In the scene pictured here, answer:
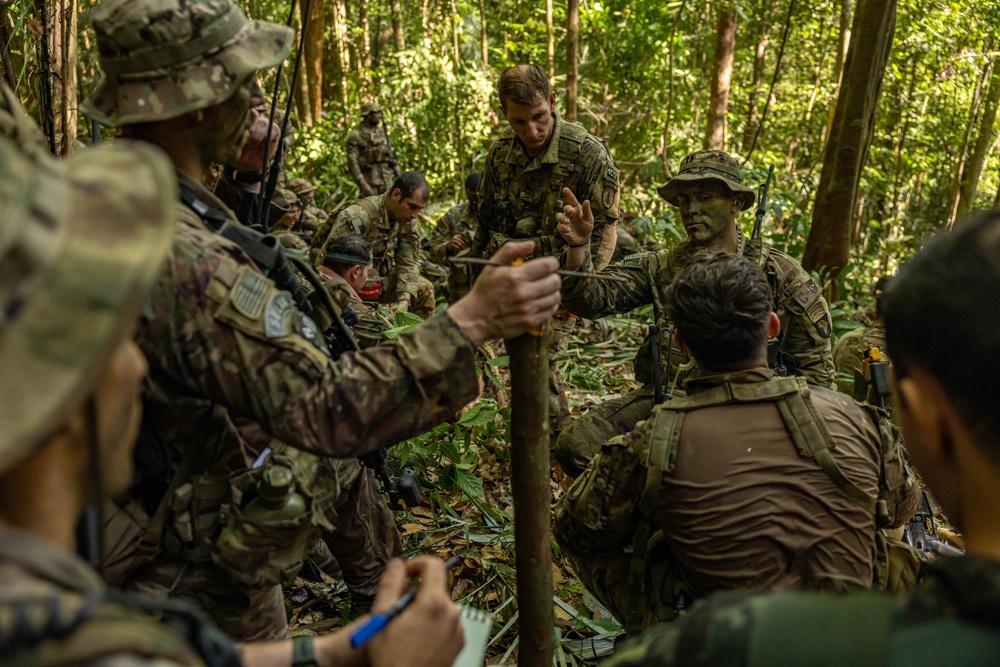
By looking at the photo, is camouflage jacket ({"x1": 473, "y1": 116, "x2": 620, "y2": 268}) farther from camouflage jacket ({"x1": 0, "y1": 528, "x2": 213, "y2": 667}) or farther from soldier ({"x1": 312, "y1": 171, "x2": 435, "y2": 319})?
camouflage jacket ({"x1": 0, "y1": 528, "x2": 213, "y2": 667})

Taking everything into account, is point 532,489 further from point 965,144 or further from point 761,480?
point 965,144

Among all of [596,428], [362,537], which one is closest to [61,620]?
[362,537]

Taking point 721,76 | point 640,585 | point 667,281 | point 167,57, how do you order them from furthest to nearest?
point 721,76 < point 667,281 < point 640,585 < point 167,57

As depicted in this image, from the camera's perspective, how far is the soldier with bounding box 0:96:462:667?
0.96 m

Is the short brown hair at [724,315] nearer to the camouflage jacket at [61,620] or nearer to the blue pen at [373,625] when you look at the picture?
the blue pen at [373,625]

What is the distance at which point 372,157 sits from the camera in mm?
13203

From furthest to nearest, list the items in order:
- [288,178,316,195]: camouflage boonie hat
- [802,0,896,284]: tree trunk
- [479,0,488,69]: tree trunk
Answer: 1. [479,0,488,69]: tree trunk
2. [288,178,316,195]: camouflage boonie hat
3. [802,0,896,284]: tree trunk

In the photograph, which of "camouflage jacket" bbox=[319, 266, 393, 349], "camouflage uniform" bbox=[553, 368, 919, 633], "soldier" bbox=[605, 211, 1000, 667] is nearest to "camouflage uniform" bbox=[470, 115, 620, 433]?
"camouflage jacket" bbox=[319, 266, 393, 349]

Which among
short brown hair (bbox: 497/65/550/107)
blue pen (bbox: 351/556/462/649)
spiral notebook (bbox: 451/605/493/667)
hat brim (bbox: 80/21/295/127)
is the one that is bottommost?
spiral notebook (bbox: 451/605/493/667)

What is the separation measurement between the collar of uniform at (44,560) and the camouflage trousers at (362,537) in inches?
89.6

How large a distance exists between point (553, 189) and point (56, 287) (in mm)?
5152

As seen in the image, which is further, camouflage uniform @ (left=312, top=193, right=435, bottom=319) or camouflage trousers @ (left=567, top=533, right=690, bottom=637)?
camouflage uniform @ (left=312, top=193, right=435, bottom=319)

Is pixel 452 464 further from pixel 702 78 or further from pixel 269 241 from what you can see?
pixel 702 78

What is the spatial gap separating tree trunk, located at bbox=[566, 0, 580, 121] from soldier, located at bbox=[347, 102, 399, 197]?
3.03m
